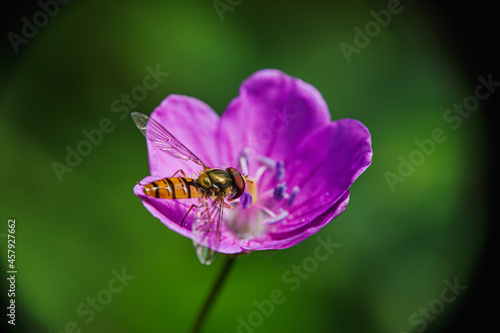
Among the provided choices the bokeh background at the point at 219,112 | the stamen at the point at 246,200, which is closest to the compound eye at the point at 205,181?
the stamen at the point at 246,200

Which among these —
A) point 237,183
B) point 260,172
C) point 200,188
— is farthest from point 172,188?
point 260,172

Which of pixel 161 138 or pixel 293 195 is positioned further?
pixel 293 195

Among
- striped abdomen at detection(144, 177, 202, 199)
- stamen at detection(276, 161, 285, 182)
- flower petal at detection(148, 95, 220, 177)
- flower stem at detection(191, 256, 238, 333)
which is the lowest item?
flower stem at detection(191, 256, 238, 333)

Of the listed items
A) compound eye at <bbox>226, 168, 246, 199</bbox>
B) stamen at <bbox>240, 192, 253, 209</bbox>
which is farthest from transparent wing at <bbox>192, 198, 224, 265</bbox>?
stamen at <bbox>240, 192, 253, 209</bbox>

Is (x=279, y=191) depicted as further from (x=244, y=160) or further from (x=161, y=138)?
(x=161, y=138)

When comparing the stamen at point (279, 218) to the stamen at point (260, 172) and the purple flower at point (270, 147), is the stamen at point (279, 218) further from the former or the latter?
the stamen at point (260, 172)

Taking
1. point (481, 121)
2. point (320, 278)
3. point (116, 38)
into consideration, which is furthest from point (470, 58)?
point (116, 38)

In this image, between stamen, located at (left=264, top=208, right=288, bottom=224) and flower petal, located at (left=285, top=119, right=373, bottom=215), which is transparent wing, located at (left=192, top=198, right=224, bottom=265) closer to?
stamen, located at (left=264, top=208, right=288, bottom=224)
